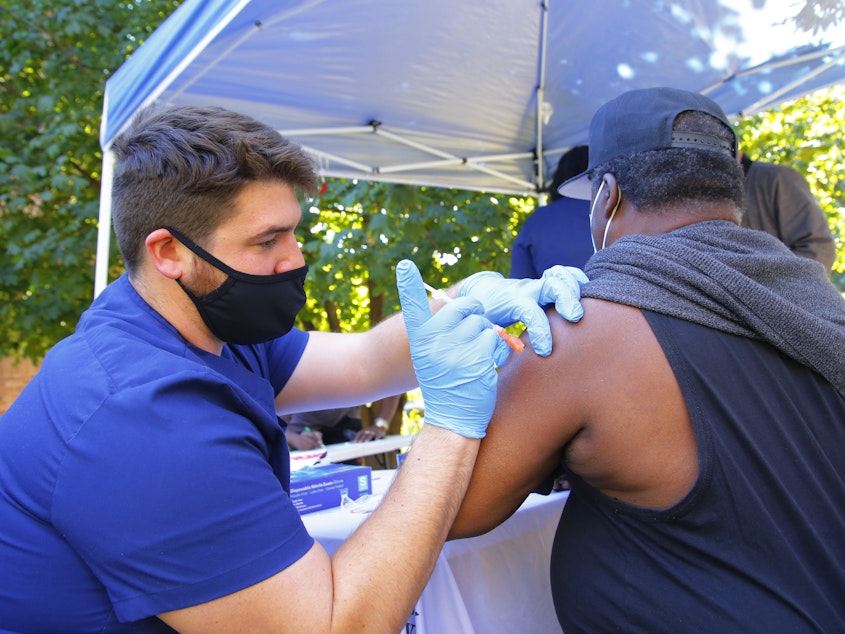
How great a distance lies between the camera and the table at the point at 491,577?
1509 mm

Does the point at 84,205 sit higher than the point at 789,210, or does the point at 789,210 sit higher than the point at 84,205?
the point at 789,210

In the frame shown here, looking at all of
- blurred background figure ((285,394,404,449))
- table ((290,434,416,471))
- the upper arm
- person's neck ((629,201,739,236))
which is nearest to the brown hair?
the upper arm

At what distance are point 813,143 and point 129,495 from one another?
6.54m

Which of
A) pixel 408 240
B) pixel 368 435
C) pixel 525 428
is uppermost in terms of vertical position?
pixel 525 428

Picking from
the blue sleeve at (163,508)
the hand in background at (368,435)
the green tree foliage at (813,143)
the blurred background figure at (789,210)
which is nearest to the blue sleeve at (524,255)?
the blurred background figure at (789,210)

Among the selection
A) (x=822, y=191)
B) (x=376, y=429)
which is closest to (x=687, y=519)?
(x=376, y=429)

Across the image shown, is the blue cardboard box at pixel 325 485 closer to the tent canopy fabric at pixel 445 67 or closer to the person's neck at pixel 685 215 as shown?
the person's neck at pixel 685 215

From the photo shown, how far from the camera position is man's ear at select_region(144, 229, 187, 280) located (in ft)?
4.15

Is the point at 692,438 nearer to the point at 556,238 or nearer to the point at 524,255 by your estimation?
the point at 556,238

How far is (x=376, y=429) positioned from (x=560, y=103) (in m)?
2.42

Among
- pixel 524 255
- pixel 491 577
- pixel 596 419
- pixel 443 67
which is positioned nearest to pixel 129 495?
pixel 596 419

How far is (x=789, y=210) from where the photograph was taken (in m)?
3.24

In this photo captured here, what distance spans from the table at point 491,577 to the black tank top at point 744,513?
0.45 m

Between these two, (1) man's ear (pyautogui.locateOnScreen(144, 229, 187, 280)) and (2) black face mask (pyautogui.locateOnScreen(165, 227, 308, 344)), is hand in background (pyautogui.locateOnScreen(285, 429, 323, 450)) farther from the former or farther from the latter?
(1) man's ear (pyautogui.locateOnScreen(144, 229, 187, 280))
